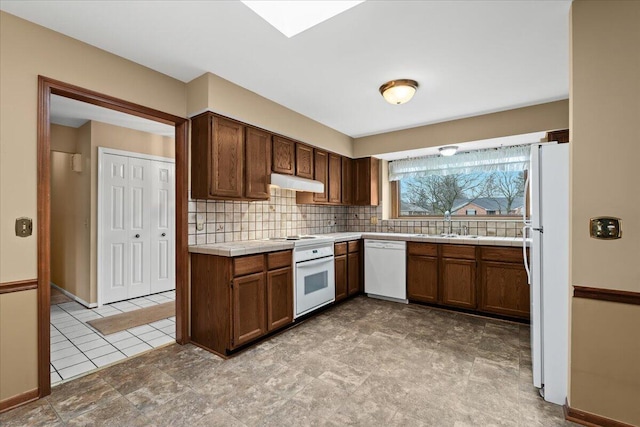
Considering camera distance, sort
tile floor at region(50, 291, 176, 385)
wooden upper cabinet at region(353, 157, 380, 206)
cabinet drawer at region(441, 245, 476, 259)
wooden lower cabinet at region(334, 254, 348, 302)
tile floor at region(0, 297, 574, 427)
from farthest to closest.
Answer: wooden upper cabinet at region(353, 157, 380, 206), wooden lower cabinet at region(334, 254, 348, 302), cabinet drawer at region(441, 245, 476, 259), tile floor at region(50, 291, 176, 385), tile floor at region(0, 297, 574, 427)

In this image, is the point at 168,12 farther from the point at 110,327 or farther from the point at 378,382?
the point at 110,327

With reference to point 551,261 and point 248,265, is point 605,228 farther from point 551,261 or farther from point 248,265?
point 248,265

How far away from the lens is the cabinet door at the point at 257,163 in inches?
120

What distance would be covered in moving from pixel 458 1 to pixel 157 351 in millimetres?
3454

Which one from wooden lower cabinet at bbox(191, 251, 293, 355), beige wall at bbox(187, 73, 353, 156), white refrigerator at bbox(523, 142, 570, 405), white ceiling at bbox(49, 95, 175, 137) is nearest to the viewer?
white refrigerator at bbox(523, 142, 570, 405)

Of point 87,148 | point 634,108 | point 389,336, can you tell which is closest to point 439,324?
point 389,336

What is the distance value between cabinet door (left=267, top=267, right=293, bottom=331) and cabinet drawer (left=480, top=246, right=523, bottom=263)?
2234mm

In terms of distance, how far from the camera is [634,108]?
1564mm

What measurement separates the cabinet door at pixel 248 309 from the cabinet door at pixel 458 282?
2.25m

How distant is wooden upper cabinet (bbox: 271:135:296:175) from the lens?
341cm

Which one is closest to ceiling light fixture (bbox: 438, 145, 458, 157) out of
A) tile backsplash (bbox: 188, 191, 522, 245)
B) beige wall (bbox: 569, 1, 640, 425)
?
tile backsplash (bbox: 188, 191, 522, 245)

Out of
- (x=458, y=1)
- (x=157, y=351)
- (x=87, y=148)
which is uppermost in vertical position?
(x=458, y=1)

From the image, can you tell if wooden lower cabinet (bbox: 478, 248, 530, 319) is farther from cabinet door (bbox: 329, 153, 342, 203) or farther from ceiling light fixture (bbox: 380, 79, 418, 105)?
cabinet door (bbox: 329, 153, 342, 203)

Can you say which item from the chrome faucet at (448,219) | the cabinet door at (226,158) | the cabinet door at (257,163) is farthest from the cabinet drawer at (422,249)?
the cabinet door at (226,158)
